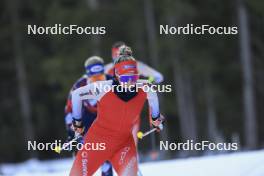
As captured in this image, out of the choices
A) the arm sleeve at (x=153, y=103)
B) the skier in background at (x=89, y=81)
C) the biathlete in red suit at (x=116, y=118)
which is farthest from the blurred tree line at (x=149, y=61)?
the biathlete in red suit at (x=116, y=118)

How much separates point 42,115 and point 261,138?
1061 cm

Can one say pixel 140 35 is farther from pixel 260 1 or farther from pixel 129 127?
pixel 129 127

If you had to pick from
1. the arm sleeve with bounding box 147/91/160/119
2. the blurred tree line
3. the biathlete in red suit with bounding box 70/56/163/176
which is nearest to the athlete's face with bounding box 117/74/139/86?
the biathlete in red suit with bounding box 70/56/163/176

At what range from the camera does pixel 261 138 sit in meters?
31.9

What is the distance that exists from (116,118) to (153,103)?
418 mm

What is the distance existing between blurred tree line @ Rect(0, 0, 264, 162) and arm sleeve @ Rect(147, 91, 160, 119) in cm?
1754

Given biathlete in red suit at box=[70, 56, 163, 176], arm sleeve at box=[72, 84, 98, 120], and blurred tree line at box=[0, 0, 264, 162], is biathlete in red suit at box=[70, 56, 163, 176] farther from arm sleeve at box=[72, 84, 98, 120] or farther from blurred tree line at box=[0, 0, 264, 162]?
blurred tree line at box=[0, 0, 264, 162]

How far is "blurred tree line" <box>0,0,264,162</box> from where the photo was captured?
83.2 feet

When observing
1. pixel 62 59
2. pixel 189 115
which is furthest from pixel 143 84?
pixel 189 115

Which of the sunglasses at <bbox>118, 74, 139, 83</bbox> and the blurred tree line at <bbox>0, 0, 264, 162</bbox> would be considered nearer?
the sunglasses at <bbox>118, 74, 139, 83</bbox>

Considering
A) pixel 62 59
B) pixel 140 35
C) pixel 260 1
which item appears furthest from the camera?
pixel 140 35

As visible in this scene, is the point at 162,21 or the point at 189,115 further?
the point at 189,115

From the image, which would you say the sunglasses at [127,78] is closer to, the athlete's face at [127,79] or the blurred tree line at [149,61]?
the athlete's face at [127,79]

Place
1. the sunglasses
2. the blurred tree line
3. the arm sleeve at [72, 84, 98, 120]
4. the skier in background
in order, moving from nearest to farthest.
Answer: the sunglasses < the arm sleeve at [72, 84, 98, 120] < the skier in background < the blurred tree line
